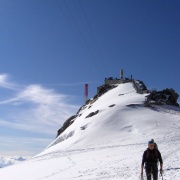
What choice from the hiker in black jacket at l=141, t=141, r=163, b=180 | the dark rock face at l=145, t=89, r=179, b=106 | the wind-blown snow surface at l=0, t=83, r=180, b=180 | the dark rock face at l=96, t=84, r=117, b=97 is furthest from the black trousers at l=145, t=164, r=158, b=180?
the dark rock face at l=96, t=84, r=117, b=97

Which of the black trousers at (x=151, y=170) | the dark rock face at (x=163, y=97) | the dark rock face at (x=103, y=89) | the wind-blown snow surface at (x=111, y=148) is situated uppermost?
the dark rock face at (x=103, y=89)

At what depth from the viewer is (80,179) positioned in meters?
16.5

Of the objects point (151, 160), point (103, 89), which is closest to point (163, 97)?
point (103, 89)

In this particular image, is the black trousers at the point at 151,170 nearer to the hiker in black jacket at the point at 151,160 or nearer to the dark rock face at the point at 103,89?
the hiker in black jacket at the point at 151,160

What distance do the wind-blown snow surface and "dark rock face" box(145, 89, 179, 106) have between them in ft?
7.64

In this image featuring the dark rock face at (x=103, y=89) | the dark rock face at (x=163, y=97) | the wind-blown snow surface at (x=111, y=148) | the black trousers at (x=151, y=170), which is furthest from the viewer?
the dark rock face at (x=103, y=89)

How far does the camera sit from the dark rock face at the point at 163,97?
49.1m

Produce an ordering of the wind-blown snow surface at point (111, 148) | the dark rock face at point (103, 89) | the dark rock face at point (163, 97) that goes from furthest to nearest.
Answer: the dark rock face at point (103, 89) → the dark rock face at point (163, 97) → the wind-blown snow surface at point (111, 148)

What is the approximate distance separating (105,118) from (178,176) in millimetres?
26037

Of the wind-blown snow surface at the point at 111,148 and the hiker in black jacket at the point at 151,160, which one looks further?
the wind-blown snow surface at the point at 111,148

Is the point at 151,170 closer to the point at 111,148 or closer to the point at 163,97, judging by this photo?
the point at 111,148

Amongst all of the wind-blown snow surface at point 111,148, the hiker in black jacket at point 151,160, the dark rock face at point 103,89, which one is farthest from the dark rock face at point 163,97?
the hiker in black jacket at point 151,160

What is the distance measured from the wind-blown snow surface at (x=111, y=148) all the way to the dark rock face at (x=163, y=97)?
7.64 feet

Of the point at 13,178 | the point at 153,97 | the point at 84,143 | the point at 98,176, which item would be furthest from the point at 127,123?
the point at 98,176
